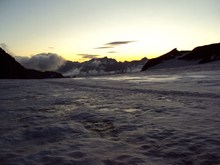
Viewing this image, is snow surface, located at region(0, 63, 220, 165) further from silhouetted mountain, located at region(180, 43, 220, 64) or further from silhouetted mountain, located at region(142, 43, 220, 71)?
silhouetted mountain, located at region(180, 43, 220, 64)

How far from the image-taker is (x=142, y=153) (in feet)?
15.8

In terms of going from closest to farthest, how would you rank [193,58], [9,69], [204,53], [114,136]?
[114,136] → [204,53] → [193,58] → [9,69]

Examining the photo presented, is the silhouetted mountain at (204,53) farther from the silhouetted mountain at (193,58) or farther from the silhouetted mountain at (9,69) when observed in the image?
the silhouetted mountain at (9,69)

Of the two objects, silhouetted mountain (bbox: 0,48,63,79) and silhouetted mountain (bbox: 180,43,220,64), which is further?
silhouetted mountain (bbox: 0,48,63,79)

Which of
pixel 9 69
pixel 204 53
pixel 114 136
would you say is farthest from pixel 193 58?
pixel 9 69

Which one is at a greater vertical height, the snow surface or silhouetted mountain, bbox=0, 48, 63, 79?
silhouetted mountain, bbox=0, 48, 63, 79

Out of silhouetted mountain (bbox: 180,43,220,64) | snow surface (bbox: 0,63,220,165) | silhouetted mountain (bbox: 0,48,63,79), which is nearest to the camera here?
snow surface (bbox: 0,63,220,165)

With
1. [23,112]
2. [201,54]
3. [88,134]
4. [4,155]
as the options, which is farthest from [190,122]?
[201,54]

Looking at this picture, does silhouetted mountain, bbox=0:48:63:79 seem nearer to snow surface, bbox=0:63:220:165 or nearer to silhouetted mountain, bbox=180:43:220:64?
silhouetted mountain, bbox=180:43:220:64

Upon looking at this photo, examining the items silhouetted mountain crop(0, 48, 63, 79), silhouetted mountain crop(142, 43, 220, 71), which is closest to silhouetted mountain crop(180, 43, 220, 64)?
silhouetted mountain crop(142, 43, 220, 71)

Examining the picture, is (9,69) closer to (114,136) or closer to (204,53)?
(204,53)

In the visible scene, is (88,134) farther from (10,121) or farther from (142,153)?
(10,121)

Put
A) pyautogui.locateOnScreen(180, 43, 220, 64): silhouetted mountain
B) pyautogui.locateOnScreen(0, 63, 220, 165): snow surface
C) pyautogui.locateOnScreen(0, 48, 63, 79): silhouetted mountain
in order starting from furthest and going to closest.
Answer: pyautogui.locateOnScreen(0, 48, 63, 79): silhouetted mountain
pyautogui.locateOnScreen(180, 43, 220, 64): silhouetted mountain
pyautogui.locateOnScreen(0, 63, 220, 165): snow surface

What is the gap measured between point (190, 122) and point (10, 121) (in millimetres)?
5109
